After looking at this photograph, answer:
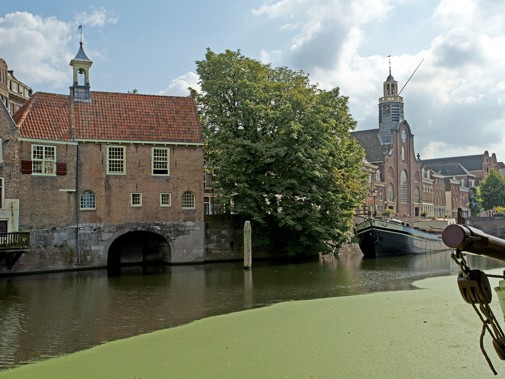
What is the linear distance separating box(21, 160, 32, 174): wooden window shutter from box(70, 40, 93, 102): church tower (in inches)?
210

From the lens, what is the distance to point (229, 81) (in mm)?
32469

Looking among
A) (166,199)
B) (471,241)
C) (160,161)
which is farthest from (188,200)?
(471,241)

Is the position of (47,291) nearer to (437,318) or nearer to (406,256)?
(437,318)

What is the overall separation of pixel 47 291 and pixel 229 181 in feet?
48.9

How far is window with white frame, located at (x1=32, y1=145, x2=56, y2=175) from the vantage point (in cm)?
2814

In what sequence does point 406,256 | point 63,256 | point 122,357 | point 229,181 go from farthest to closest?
point 406,256 < point 229,181 < point 63,256 < point 122,357

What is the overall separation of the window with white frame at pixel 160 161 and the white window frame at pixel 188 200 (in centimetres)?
171

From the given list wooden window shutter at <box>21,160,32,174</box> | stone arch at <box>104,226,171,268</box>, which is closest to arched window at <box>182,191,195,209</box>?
stone arch at <box>104,226,171,268</box>

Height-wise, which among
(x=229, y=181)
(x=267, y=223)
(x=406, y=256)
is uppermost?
(x=229, y=181)

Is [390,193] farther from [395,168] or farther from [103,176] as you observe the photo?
[103,176]

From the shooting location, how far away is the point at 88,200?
2947 cm

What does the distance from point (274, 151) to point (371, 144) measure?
47868mm

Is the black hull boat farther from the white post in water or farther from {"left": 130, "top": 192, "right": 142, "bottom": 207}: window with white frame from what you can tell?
{"left": 130, "top": 192, "right": 142, "bottom": 207}: window with white frame

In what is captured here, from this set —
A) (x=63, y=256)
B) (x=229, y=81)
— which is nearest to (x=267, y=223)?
(x=229, y=81)
